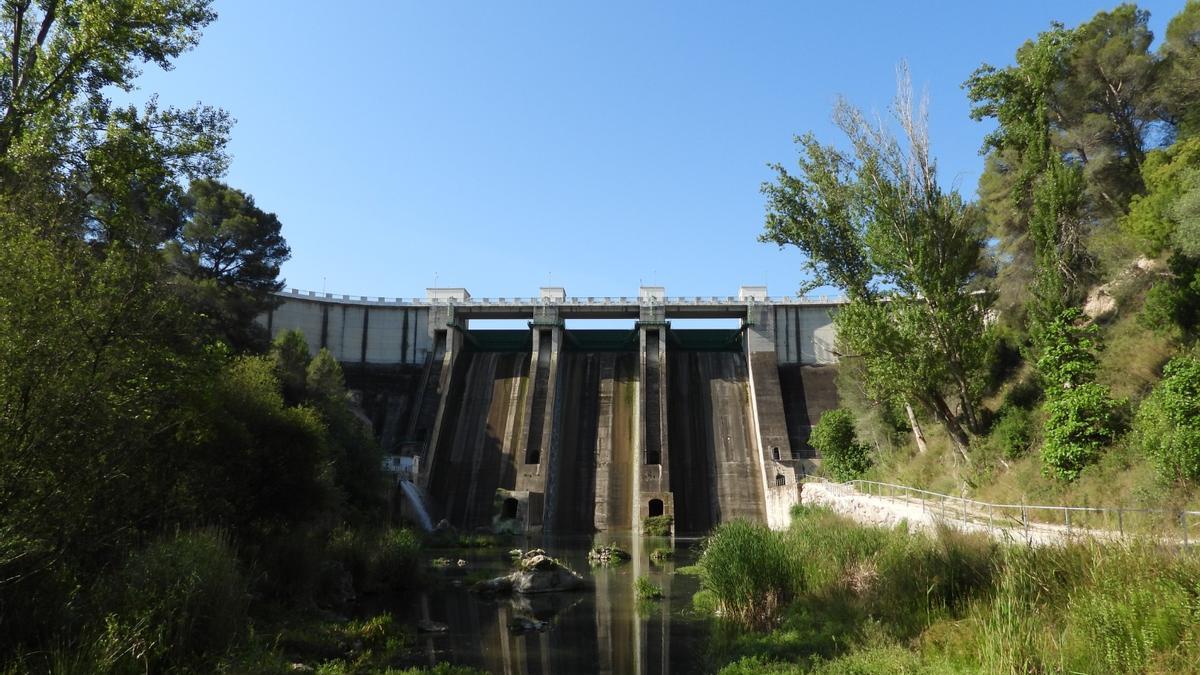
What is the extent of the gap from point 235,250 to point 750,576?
3604 cm

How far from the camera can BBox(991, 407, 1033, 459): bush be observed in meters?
24.1

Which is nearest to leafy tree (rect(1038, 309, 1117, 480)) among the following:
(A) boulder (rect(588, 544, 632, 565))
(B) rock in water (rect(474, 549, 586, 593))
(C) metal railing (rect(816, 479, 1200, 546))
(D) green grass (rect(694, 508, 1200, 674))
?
(C) metal railing (rect(816, 479, 1200, 546))

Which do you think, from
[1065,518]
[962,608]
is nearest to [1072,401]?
[1065,518]

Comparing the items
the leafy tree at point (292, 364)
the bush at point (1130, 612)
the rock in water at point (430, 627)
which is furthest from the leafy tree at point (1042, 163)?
the leafy tree at point (292, 364)

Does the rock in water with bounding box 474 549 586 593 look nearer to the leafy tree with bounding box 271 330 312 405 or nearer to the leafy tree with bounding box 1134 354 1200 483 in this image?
the leafy tree with bounding box 1134 354 1200 483

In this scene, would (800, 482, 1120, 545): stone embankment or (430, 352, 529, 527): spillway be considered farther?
(430, 352, 529, 527): spillway

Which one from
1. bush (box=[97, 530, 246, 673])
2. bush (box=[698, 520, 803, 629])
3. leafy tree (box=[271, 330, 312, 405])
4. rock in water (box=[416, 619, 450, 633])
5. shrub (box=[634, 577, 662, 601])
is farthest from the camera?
leafy tree (box=[271, 330, 312, 405])

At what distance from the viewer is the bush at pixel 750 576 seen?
49.6 ft

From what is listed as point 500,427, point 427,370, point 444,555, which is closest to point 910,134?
point 444,555

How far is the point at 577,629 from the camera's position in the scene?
1628 cm

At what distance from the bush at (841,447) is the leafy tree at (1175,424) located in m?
21.6

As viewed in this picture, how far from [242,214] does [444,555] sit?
23223 mm

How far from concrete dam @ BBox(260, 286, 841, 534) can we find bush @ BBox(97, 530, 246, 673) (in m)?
31.1

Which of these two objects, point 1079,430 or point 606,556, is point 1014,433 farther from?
point 606,556
